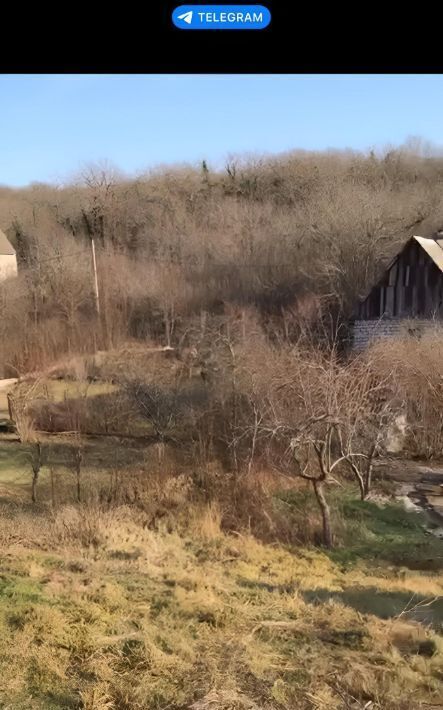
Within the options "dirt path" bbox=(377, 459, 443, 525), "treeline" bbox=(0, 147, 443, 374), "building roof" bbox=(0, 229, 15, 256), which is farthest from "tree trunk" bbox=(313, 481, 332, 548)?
"building roof" bbox=(0, 229, 15, 256)

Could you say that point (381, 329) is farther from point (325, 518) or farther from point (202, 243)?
point (202, 243)

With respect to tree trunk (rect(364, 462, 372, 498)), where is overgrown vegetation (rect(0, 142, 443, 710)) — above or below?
above

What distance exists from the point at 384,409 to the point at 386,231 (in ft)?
72.7

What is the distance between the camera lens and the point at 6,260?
30.6m

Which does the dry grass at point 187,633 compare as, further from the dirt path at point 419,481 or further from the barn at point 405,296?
the barn at point 405,296

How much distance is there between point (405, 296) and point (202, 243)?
18901 mm

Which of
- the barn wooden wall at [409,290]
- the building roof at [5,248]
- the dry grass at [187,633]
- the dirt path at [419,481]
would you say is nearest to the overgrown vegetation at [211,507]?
the dry grass at [187,633]

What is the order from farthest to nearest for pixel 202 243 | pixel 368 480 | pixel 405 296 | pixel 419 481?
pixel 202 243, pixel 405 296, pixel 419 481, pixel 368 480

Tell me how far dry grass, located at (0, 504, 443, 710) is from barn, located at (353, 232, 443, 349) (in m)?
10.5

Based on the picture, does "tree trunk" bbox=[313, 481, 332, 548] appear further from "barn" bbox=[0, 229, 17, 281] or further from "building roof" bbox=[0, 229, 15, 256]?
"building roof" bbox=[0, 229, 15, 256]

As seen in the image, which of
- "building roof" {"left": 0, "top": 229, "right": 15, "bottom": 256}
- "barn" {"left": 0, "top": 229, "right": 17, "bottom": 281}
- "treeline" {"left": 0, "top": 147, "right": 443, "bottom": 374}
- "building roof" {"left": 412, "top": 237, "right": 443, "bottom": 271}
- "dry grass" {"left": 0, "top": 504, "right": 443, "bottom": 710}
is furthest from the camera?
"building roof" {"left": 0, "top": 229, "right": 15, "bottom": 256}

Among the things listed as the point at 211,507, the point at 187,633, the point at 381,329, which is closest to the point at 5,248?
the point at 381,329

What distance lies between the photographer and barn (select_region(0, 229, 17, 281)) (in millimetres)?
30045
